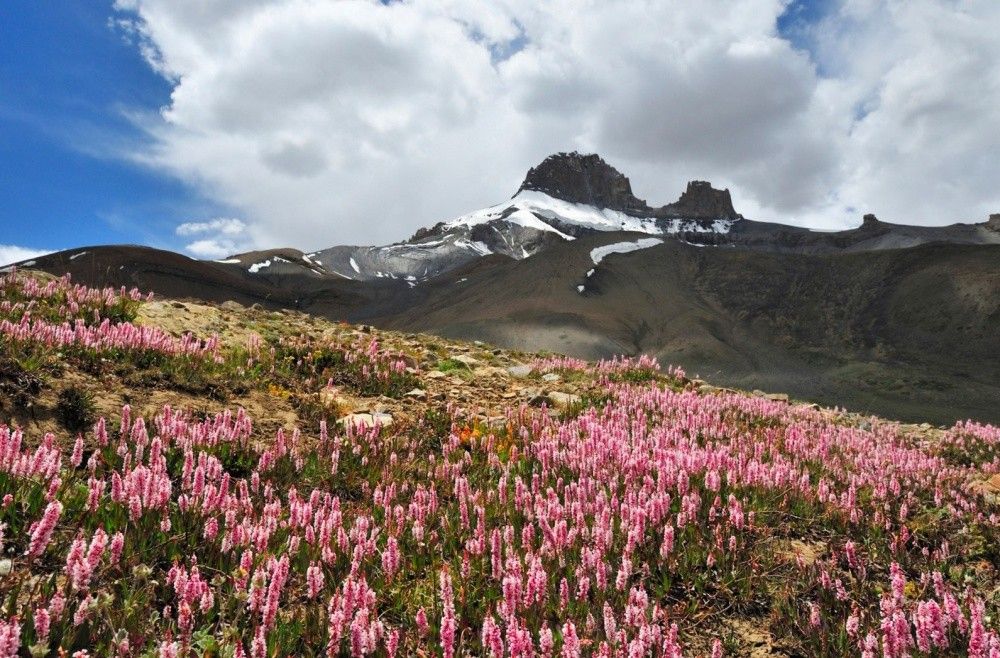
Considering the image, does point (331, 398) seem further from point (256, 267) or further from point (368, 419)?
point (256, 267)

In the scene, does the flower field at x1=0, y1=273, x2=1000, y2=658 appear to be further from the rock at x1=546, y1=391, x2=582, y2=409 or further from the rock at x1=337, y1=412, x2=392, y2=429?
the rock at x1=546, y1=391, x2=582, y2=409

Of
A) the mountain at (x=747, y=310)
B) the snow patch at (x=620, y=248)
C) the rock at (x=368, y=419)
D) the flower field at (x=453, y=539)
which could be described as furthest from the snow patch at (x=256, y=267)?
the flower field at (x=453, y=539)

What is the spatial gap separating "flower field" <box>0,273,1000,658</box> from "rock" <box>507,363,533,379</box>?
183 inches

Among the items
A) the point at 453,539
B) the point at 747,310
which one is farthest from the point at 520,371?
the point at 747,310

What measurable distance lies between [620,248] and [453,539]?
122m

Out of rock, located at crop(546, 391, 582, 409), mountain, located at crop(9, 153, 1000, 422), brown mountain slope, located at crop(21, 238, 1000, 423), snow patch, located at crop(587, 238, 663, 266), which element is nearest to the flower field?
rock, located at crop(546, 391, 582, 409)

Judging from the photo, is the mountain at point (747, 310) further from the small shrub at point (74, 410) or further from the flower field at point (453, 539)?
the small shrub at point (74, 410)

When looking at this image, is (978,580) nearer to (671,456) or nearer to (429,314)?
(671,456)

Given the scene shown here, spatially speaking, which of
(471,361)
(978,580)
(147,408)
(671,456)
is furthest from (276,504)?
(471,361)

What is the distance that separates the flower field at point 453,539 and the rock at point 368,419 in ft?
0.34

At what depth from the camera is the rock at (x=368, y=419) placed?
6688 mm

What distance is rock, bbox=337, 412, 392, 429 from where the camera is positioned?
21.9 feet

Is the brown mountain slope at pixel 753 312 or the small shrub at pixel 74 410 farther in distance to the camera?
the brown mountain slope at pixel 753 312

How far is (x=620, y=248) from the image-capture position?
400 ft
